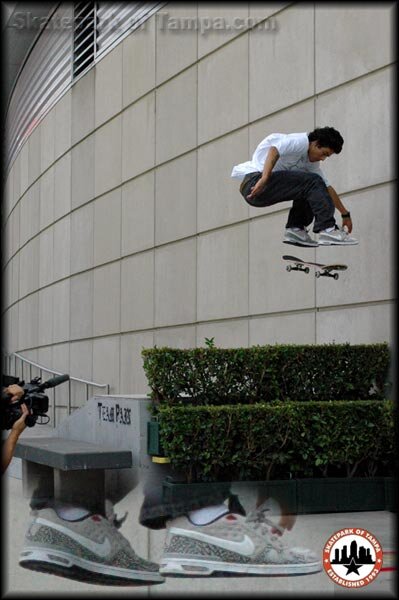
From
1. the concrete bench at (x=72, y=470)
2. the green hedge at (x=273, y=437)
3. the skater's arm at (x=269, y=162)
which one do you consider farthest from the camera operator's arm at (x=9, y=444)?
the skater's arm at (x=269, y=162)

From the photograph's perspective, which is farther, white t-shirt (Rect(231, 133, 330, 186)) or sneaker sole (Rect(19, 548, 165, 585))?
white t-shirt (Rect(231, 133, 330, 186))

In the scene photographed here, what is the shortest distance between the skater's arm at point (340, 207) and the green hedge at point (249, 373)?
5.90ft

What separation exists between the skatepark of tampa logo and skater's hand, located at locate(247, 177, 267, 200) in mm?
5197

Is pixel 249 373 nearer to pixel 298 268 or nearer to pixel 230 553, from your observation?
pixel 298 268

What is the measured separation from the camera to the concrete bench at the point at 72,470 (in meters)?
10.8

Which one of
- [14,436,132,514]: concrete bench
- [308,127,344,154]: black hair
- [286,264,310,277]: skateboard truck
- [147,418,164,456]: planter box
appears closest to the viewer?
[147,418,164,456]: planter box

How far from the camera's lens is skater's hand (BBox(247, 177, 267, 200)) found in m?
11.0

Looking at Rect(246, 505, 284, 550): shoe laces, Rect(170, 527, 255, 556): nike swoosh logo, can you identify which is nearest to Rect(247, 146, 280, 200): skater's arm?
Rect(246, 505, 284, 550): shoe laces

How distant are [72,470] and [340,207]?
15.2ft

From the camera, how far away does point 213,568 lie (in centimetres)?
661

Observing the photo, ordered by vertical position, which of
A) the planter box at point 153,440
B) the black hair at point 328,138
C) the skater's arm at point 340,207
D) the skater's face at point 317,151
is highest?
the black hair at point 328,138

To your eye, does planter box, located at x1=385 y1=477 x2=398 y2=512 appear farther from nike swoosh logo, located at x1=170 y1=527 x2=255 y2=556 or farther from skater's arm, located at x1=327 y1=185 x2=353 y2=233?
nike swoosh logo, located at x1=170 y1=527 x2=255 y2=556

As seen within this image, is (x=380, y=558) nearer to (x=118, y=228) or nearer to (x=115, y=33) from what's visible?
(x=118, y=228)

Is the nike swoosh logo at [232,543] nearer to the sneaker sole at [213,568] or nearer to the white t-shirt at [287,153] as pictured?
the sneaker sole at [213,568]
